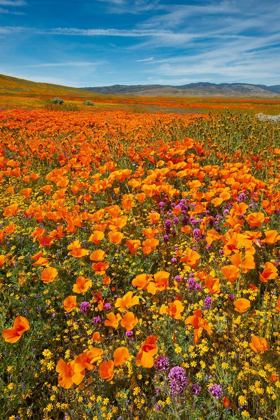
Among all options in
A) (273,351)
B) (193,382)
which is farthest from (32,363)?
(273,351)

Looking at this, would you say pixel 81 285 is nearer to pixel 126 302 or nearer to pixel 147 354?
pixel 126 302

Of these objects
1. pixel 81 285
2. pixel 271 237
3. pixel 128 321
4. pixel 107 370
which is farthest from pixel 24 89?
pixel 107 370

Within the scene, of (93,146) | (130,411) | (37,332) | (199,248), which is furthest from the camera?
(93,146)

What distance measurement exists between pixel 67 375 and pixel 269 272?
170 cm

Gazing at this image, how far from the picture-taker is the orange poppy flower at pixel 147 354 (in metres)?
1.55

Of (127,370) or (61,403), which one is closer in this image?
(61,403)

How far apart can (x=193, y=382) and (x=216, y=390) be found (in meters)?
0.30

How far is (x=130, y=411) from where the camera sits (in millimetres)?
1798

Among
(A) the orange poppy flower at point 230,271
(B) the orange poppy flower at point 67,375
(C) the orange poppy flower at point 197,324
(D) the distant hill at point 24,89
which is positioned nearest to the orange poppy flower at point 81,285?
(B) the orange poppy flower at point 67,375

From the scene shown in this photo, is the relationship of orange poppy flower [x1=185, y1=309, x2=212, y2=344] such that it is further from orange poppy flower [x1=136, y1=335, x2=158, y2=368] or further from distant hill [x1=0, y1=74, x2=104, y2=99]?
distant hill [x1=0, y1=74, x2=104, y2=99]

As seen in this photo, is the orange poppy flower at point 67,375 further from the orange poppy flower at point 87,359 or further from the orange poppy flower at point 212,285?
the orange poppy flower at point 212,285

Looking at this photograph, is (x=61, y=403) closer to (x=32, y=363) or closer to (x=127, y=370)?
(x=32, y=363)

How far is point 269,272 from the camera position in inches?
82.3

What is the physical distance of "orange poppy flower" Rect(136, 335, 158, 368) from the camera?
155 cm
